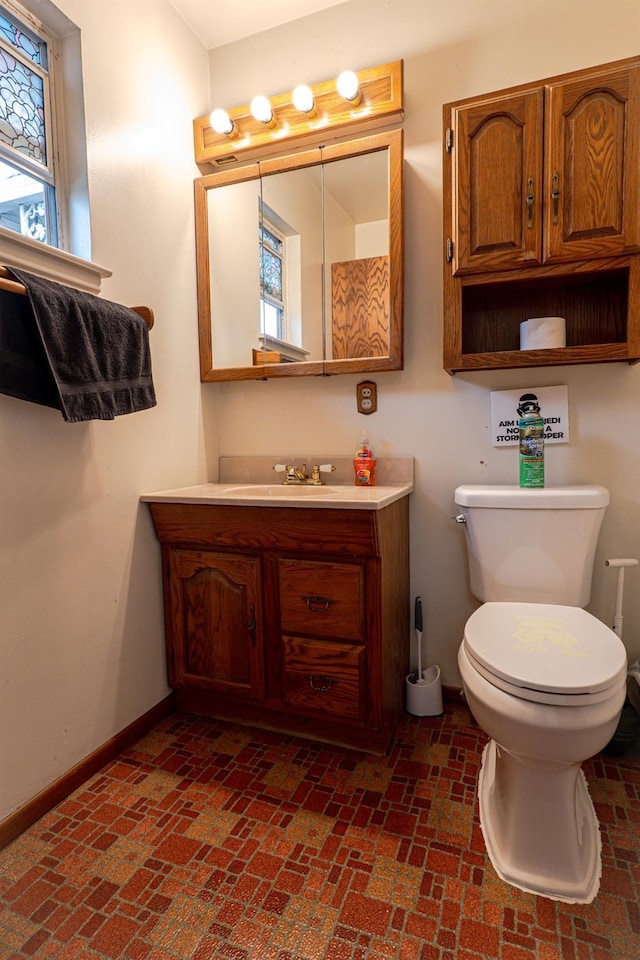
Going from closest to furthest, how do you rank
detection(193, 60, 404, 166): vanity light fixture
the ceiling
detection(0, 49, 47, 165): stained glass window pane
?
detection(0, 49, 47, 165): stained glass window pane → detection(193, 60, 404, 166): vanity light fixture → the ceiling

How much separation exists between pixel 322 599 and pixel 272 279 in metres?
1.24

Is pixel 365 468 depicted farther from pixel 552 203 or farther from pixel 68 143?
pixel 68 143

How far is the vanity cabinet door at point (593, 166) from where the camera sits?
1311 mm

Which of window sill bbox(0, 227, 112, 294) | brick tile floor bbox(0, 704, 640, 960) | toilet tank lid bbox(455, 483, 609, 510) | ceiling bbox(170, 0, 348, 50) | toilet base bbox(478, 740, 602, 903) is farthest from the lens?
ceiling bbox(170, 0, 348, 50)

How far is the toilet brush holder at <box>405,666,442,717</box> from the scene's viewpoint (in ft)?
5.61

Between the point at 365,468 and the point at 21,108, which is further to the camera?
the point at 365,468

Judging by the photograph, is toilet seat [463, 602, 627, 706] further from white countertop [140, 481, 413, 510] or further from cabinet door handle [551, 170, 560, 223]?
cabinet door handle [551, 170, 560, 223]

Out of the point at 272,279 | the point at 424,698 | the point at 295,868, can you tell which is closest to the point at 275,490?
Answer: the point at 272,279

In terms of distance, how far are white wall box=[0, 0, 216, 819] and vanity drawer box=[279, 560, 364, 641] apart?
525 millimetres

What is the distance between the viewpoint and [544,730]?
3.27ft

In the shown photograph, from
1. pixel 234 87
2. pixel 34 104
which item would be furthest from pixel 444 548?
pixel 234 87

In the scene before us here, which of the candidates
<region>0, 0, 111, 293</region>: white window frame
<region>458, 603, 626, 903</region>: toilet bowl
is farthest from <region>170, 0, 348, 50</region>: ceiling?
<region>458, 603, 626, 903</region>: toilet bowl

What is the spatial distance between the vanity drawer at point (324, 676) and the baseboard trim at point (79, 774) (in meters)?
0.51

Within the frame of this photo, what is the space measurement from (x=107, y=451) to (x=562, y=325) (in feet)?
4.80
